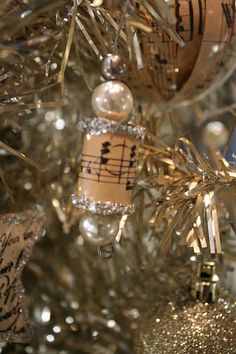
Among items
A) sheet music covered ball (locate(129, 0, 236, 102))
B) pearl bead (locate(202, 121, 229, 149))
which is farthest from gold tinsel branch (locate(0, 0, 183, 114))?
pearl bead (locate(202, 121, 229, 149))

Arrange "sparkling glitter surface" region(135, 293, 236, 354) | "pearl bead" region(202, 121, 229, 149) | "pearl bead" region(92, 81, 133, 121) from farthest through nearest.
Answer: "pearl bead" region(202, 121, 229, 149)
"sparkling glitter surface" region(135, 293, 236, 354)
"pearl bead" region(92, 81, 133, 121)

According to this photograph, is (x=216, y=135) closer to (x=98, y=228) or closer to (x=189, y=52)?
(x=189, y=52)

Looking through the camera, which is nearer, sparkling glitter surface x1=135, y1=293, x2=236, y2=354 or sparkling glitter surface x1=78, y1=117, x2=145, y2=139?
sparkling glitter surface x1=78, y1=117, x2=145, y2=139

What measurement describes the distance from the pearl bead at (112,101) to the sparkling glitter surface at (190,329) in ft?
0.71

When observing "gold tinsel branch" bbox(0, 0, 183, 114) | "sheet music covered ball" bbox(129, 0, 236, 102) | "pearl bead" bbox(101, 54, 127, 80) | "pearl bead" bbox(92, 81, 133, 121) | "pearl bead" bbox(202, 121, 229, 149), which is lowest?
"pearl bead" bbox(92, 81, 133, 121)

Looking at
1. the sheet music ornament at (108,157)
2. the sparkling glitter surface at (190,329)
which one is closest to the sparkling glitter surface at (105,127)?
the sheet music ornament at (108,157)

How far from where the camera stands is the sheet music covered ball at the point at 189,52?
0.44 metres

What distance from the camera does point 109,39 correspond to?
0.43 metres

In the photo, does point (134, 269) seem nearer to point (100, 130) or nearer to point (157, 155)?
point (157, 155)

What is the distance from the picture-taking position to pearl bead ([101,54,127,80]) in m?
0.35

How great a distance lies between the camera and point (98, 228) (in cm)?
36

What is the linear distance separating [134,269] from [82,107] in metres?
0.18

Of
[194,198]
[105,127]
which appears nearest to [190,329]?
[194,198]

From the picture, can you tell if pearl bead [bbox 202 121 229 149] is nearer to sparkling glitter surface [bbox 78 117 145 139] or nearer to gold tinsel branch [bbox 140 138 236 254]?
gold tinsel branch [bbox 140 138 236 254]
